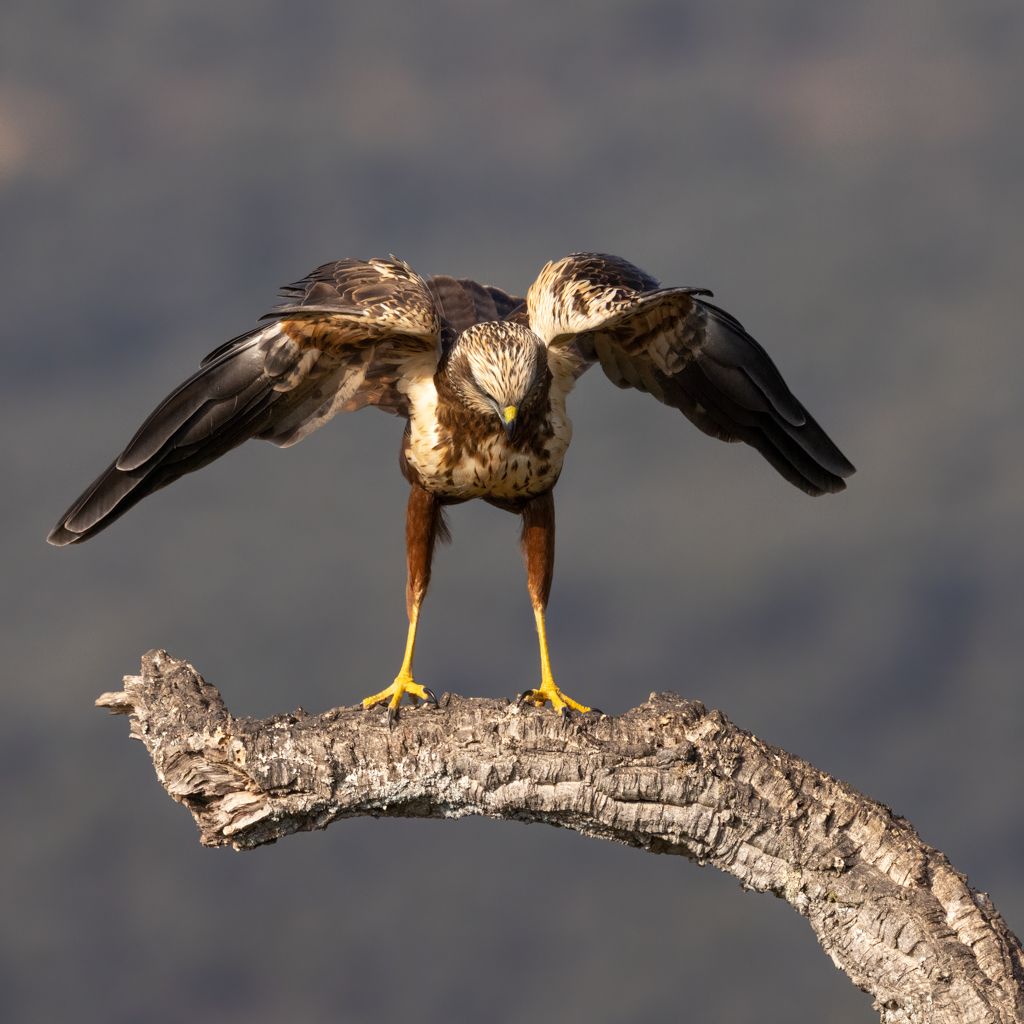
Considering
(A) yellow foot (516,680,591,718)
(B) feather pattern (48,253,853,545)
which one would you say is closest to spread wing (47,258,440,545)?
(B) feather pattern (48,253,853,545)

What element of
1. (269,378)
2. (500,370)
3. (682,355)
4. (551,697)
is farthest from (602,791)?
(269,378)

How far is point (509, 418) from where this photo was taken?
3.88m

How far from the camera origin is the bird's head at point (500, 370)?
389 centimetres

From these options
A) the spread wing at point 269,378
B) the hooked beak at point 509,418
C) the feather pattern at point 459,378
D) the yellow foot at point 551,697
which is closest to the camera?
the hooked beak at point 509,418

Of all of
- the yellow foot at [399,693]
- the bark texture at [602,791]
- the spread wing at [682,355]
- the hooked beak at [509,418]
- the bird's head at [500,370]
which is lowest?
the bark texture at [602,791]

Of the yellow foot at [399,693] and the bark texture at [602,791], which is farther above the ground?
the yellow foot at [399,693]

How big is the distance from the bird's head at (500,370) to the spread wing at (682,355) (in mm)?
281

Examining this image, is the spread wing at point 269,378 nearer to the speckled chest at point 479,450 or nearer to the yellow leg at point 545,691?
the speckled chest at point 479,450

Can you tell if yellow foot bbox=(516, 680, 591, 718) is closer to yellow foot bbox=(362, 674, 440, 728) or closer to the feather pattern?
yellow foot bbox=(362, 674, 440, 728)

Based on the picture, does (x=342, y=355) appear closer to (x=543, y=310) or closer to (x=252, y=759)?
(x=543, y=310)

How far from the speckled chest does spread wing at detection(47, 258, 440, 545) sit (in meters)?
0.25

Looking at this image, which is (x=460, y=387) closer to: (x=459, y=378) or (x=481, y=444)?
(x=459, y=378)

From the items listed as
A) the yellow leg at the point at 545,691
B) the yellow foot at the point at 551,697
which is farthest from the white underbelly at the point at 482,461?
the yellow foot at the point at 551,697

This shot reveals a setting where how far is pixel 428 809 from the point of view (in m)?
3.90
